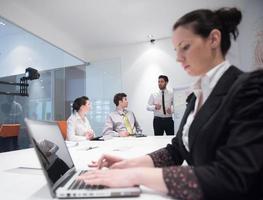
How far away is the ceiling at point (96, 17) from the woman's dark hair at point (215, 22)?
2.35 meters

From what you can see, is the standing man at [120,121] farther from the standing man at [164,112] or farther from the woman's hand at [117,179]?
the woman's hand at [117,179]

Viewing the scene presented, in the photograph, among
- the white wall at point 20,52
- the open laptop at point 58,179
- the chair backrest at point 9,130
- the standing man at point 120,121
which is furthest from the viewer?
the white wall at point 20,52

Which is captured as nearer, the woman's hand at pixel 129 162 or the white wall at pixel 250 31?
the woman's hand at pixel 129 162

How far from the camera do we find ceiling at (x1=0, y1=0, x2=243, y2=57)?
11.6 feet

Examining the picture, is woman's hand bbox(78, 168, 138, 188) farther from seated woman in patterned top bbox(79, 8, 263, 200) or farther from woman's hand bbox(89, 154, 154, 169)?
woman's hand bbox(89, 154, 154, 169)

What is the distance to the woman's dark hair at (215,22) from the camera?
712 millimetres

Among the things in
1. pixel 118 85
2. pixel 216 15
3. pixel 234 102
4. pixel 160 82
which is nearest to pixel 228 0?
pixel 160 82

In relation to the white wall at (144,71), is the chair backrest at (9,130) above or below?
below

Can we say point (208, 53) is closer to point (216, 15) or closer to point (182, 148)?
point (216, 15)

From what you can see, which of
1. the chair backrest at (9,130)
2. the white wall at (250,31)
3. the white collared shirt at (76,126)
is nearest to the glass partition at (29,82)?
the chair backrest at (9,130)

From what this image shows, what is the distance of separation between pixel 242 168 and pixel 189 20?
460mm

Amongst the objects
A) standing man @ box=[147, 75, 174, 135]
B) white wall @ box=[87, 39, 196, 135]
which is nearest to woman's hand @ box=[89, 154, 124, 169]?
standing man @ box=[147, 75, 174, 135]

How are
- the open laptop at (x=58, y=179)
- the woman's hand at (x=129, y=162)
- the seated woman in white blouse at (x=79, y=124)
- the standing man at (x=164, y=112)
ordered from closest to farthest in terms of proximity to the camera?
1. the open laptop at (x=58, y=179)
2. the woman's hand at (x=129, y=162)
3. the seated woman in white blouse at (x=79, y=124)
4. the standing man at (x=164, y=112)

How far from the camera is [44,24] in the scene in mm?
4141
